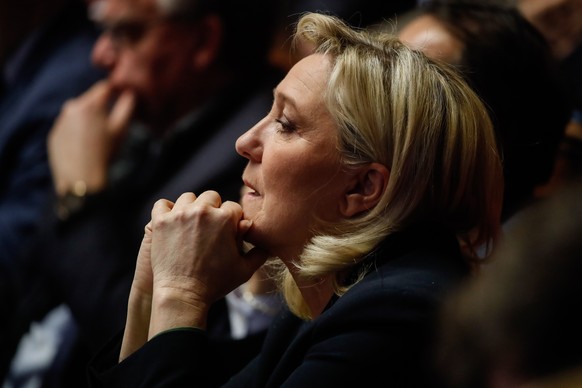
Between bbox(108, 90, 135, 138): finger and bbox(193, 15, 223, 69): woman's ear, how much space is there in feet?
0.56

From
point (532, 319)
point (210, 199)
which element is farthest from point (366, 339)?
point (532, 319)

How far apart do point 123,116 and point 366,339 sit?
53.0 inches

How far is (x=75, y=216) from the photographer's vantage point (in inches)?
100

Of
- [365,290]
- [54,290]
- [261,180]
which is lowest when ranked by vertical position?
[54,290]

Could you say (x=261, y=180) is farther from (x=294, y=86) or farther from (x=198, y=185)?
(x=198, y=185)

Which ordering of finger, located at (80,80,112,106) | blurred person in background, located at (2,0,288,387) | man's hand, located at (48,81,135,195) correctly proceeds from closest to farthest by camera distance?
blurred person in background, located at (2,0,288,387) < man's hand, located at (48,81,135,195) < finger, located at (80,80,112,106)

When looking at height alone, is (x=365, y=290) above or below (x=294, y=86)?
below

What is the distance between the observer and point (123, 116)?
2707 mm

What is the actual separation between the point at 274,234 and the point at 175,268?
146 mm

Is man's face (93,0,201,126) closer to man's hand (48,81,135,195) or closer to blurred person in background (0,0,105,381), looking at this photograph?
man's hand (48,81,135,195)

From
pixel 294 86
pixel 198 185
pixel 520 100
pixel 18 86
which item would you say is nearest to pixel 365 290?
pixel 294 86

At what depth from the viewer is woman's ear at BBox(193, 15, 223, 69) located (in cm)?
267

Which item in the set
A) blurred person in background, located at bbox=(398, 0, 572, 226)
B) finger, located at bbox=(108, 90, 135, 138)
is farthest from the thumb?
finger, located at bbox=(108, 90, 135, 138)

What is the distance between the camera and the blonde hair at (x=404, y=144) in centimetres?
159
